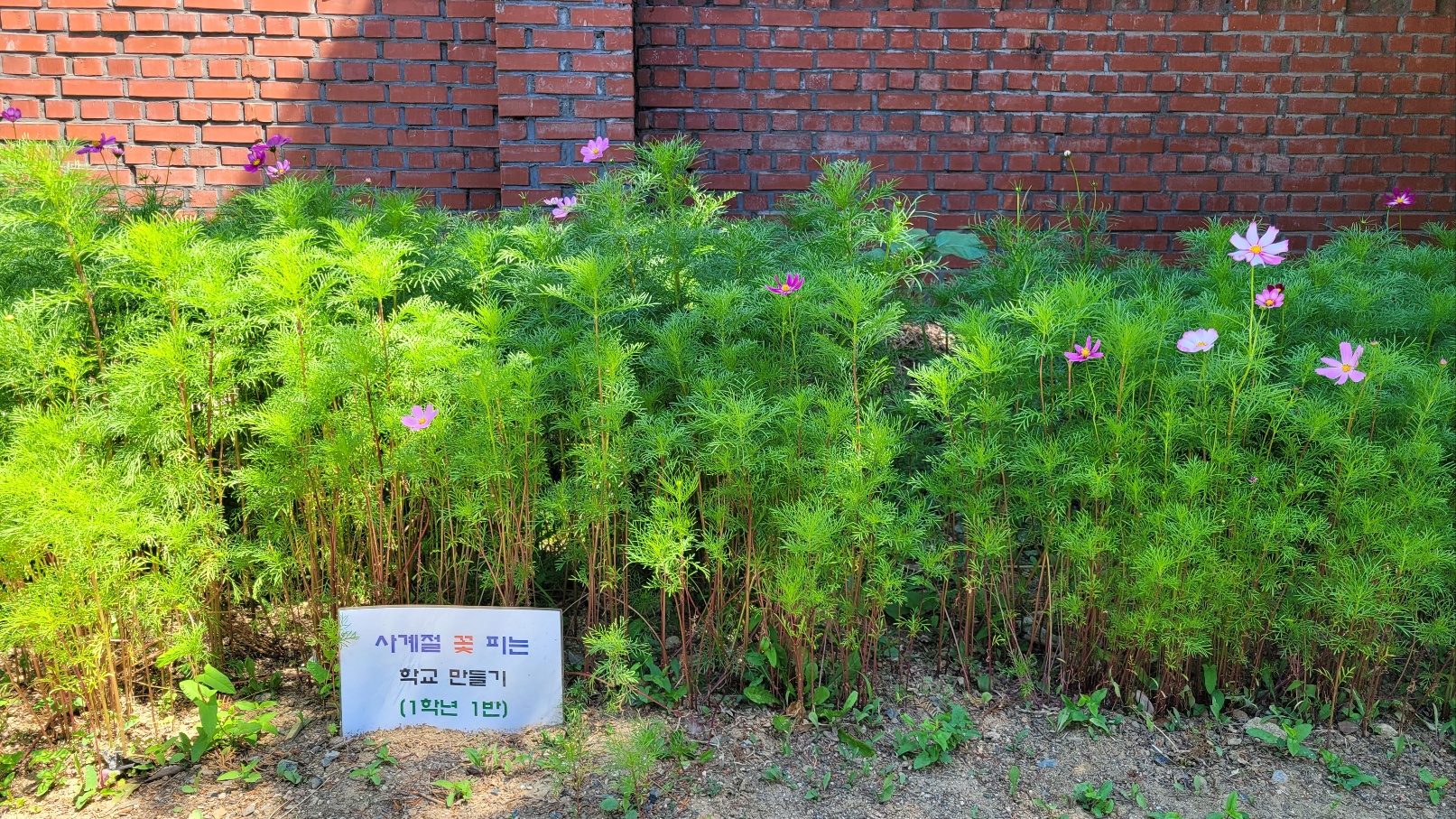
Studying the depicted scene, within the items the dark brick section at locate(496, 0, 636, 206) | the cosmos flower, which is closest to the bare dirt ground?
the cosmos flower

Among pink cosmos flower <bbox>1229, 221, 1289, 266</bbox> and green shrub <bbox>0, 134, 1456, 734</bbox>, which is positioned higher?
pink cosmos flower <bbox>1229, 221, 1289, 266</bbox>

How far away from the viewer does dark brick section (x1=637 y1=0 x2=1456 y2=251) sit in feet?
15.2

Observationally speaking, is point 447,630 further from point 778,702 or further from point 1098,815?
point 1098,815

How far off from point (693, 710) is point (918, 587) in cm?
68

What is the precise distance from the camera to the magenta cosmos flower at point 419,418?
2.00m

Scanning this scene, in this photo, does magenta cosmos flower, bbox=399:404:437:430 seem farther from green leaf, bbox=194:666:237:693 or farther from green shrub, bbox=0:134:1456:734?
green leaf, bbox=194:666:237:693

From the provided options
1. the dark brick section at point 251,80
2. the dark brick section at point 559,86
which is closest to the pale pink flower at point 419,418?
the dark brick section at point 559,86

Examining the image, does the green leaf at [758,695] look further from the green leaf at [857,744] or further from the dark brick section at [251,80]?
the dark brick section at [251,80]

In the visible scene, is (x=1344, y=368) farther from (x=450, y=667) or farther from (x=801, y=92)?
(x=801, y=92)

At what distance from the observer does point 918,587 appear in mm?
2518

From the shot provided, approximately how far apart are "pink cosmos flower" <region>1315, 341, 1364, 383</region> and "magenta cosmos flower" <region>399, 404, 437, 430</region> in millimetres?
1759

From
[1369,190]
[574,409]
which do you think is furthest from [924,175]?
[574,409]

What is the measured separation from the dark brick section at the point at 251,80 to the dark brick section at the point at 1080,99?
898 mm

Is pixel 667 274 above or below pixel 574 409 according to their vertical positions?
above
